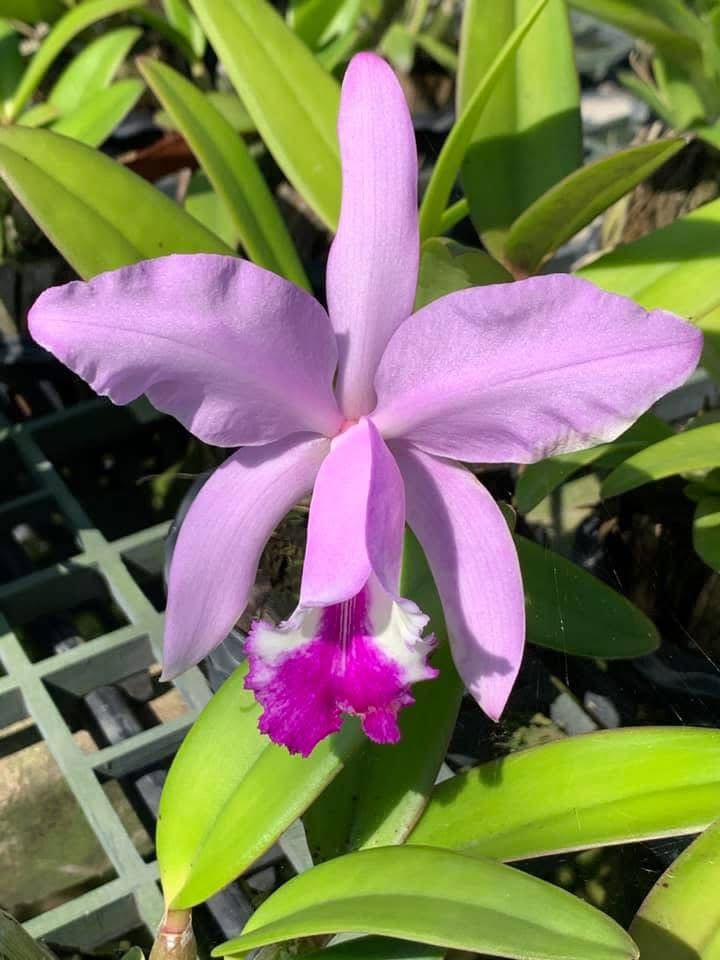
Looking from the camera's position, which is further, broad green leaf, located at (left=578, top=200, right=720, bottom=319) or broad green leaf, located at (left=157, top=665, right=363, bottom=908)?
broad green leaf, located at (left=578, top=200, right=720, bottom=319)

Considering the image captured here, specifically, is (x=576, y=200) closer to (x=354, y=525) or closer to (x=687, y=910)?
(x=354, y=525)

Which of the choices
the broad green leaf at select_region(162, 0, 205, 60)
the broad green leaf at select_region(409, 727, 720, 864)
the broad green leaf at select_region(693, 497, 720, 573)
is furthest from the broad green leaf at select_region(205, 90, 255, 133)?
the broad green leaf at select_region(409, 727, 720, 864)

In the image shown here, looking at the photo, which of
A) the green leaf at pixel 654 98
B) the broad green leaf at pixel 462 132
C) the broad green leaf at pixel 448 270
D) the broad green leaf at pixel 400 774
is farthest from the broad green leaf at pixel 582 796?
the green leaf at pixel 654 98

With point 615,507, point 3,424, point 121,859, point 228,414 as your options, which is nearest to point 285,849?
point 121,859

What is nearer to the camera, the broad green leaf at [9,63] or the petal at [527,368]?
the petal at [527,368]

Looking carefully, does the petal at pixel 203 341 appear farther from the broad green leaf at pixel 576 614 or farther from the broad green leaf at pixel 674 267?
the broad green leaf at pixel 674 267

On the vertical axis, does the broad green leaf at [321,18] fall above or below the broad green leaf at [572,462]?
above

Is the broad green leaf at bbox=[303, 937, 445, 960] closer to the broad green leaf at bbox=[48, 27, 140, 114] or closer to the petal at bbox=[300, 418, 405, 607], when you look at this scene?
the petal at bbox=[300, 418, 405, 607]

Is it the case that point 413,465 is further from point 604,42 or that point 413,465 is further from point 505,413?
point 604,42
